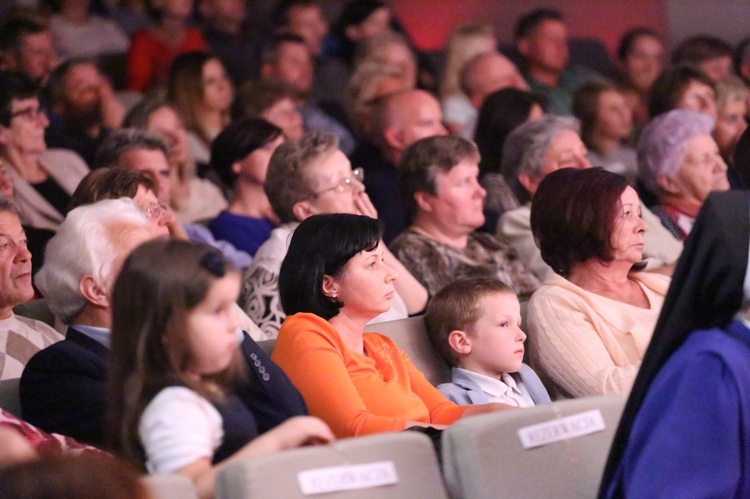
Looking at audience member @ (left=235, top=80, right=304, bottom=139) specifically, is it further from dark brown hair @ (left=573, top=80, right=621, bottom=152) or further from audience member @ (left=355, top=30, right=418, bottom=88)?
dark brown hair @ (left=573, top=80, right=621, bottom=152)

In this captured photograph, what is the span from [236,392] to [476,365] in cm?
84

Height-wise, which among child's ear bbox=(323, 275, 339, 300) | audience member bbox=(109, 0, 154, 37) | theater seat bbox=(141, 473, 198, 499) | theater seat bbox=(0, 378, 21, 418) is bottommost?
theater seat bbox=(0, 378, 21, 418)

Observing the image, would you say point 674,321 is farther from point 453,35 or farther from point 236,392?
point 453,35

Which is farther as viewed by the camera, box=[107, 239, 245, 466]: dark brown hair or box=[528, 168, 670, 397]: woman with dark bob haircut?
box=[528, 168, 670, 397]: woman with dark bob haircut

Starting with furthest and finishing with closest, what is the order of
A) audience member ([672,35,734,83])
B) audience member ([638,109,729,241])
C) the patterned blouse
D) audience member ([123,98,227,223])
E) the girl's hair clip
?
audience member ([672,35,734,83]), audience member ([123,98,227,223]), audience member ([638,109,729,241]), the patterned blouse, the girl's hair clip

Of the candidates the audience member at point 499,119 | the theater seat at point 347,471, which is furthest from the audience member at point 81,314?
the audience member at point 499,119

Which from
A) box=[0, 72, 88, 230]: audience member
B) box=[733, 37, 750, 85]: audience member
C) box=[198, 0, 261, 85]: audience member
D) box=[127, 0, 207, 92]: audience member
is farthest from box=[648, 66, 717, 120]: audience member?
box=[0, 72, 88, 230]: audience member

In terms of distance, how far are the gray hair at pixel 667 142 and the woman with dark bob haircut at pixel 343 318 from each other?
6.83 ft

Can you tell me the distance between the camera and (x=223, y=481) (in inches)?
70.7

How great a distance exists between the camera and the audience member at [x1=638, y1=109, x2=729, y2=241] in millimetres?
4305

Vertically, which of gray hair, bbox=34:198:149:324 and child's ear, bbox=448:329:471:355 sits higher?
gray hair, bbox=34:198:149:324

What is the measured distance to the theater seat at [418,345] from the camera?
9.62 ft

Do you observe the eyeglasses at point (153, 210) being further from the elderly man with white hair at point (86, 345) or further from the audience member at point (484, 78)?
the audience member at point (484, 78)

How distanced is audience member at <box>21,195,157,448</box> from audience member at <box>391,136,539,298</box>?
1.26 m
